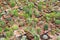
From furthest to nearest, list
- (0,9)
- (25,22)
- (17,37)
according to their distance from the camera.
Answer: (0,9), (25,22), (17,37)

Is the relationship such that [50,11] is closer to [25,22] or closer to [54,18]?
[54,18]

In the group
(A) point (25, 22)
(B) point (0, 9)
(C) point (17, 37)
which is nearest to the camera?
(C) point (17, 37)

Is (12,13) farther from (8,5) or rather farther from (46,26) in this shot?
(46,26)

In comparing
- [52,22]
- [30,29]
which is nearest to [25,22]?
[30,29]

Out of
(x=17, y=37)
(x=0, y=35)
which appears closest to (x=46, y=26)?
(x=17, y=37)

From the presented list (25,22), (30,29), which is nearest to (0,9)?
(25,22)

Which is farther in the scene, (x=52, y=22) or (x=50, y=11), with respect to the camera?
(x=50, y=11)

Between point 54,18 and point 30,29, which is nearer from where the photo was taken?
point 30,29

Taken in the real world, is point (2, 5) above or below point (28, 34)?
above

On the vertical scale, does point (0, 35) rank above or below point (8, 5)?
below
